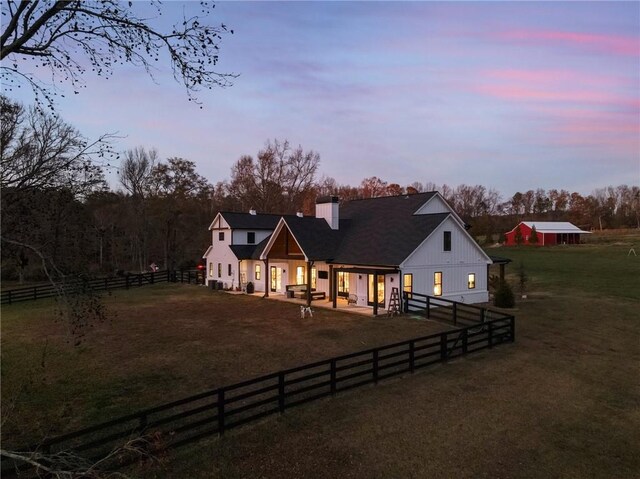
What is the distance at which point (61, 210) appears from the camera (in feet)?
22.0

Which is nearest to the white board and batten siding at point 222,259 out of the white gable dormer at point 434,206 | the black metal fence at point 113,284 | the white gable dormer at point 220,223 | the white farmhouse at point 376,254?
the white gable dormer at point 220,223

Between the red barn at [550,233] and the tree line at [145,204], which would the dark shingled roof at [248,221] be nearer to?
the tree line at [145,204]

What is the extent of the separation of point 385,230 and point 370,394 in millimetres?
17713

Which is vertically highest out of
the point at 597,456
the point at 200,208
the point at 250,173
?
the point at 250,173

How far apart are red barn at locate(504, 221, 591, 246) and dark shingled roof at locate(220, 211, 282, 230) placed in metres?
63.9

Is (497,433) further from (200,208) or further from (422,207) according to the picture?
(200,208)

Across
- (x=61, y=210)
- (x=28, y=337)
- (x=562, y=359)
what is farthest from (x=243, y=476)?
(x=28, y=337)

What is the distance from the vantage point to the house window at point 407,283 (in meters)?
24.7

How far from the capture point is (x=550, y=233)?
82.3 meters

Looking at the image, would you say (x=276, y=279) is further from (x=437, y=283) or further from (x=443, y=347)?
(x=443, y=347)

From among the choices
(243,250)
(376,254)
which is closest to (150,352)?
(376,254)

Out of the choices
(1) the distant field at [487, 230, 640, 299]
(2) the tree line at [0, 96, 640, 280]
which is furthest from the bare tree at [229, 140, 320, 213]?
(1) the distant field at [487, 230, 640, 299]

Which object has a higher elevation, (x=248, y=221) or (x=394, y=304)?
(x=248, y=221)

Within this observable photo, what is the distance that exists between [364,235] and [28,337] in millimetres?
20148
